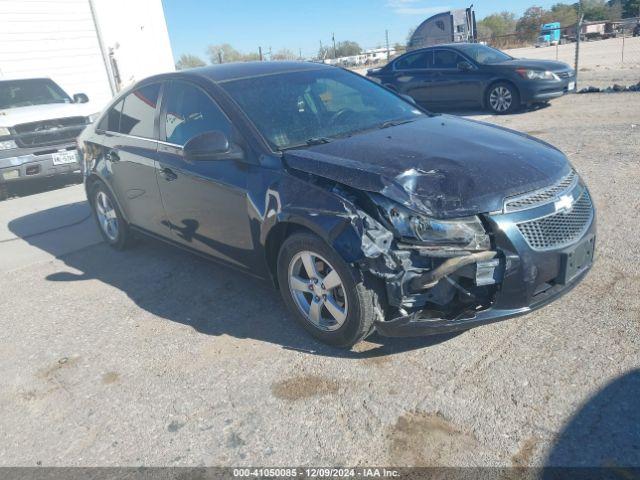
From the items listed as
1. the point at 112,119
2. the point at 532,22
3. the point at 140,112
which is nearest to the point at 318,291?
the point at 140,112

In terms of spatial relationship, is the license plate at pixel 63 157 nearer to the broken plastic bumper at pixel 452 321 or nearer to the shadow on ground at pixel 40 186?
the shadow on ground at pixel 40 186

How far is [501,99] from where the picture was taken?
11344 mm

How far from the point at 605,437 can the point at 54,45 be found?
17.3 metres

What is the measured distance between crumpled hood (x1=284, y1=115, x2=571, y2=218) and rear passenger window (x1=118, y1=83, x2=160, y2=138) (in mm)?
1757

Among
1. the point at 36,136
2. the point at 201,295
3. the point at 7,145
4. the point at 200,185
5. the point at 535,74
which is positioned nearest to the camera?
the point at 200,185

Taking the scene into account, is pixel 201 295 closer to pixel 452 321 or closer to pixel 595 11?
pixel 452 321

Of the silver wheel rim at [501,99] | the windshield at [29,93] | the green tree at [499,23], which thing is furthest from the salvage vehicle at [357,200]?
the green tree at [499,23]

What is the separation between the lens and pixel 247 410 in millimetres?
2885

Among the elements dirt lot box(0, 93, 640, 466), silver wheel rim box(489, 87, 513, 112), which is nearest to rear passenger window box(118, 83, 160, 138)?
dirt lot box(0, 93, 640, 466)

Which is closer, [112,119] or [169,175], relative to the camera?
[169,175]

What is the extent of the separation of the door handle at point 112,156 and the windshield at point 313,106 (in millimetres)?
1614

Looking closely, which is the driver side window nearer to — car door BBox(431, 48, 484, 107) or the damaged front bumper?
the damaged front bumper

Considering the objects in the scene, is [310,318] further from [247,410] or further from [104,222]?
[104,222]

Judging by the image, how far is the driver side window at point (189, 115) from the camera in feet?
12.4
